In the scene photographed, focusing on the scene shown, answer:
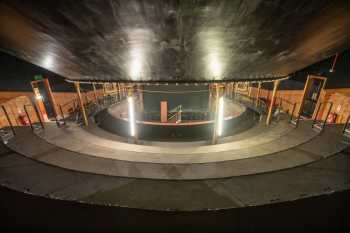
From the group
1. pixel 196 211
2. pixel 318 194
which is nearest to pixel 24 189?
pixel 196 211

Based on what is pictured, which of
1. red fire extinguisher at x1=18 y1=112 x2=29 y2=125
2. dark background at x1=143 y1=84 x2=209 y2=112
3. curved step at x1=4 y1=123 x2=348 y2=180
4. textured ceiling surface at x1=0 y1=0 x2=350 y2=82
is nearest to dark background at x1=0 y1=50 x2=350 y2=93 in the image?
dark background at x1=143 y1=84 x2=209 y2=112

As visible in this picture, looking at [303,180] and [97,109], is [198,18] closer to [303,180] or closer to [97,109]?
[303,180]

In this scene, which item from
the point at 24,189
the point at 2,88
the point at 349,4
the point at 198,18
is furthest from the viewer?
the point at 2,88

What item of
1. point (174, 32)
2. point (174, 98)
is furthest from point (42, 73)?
point (174, 32)

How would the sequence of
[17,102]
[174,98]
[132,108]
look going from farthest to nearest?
[174,98] → [17,102] → [132,108]

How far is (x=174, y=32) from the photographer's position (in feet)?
9.57

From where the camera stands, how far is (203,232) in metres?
2.67

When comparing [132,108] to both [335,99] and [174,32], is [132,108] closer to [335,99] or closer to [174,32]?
[174,32]

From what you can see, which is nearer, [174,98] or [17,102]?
[17,102]

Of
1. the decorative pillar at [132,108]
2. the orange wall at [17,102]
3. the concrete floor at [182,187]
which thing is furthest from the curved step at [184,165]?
the orange wall at [17,102]

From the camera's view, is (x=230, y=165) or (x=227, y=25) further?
(x=230, y=165)

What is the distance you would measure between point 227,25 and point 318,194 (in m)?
3.54

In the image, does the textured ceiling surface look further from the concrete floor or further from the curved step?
the concrete floor

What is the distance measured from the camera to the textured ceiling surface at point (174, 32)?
244 cm
